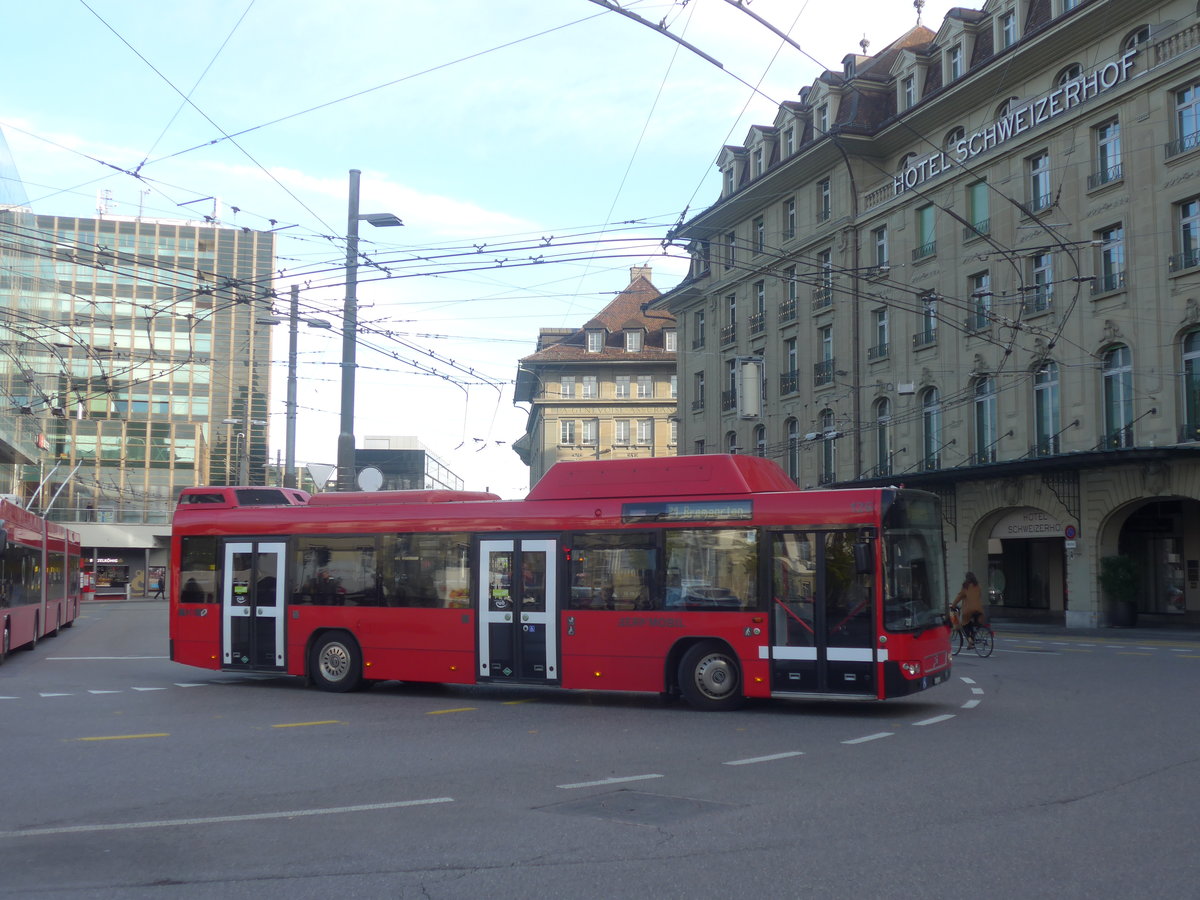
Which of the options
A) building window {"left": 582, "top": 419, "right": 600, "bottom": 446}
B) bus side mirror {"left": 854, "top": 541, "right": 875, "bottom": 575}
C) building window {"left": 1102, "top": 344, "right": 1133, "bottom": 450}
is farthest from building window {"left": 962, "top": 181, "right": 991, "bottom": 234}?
building window {"left": 582, "top": 419, "right": 600, "bottom": 446}

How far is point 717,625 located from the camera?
45.8ft

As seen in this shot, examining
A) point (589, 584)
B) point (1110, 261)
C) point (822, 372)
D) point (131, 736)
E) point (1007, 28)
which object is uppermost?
point (1007, 28)

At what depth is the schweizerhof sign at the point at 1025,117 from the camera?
3284 centimetres

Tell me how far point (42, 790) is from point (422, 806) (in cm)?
300

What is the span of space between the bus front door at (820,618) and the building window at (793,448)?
3468 centimetres

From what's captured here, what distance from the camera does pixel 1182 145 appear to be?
1224 inches

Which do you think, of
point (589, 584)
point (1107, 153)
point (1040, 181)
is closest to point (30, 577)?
point (589, 584)

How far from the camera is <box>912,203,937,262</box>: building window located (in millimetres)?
40169

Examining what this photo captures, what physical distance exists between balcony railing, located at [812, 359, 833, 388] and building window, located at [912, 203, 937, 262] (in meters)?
5.94

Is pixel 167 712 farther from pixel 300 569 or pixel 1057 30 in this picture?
pixel 1057 30

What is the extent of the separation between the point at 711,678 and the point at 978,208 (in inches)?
1107

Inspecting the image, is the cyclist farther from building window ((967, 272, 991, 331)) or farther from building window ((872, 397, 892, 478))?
building window ((872, 397, 892, 478))

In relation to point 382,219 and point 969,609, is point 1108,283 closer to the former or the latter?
point 969,609

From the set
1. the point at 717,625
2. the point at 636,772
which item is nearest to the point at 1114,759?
the point at 636,772
